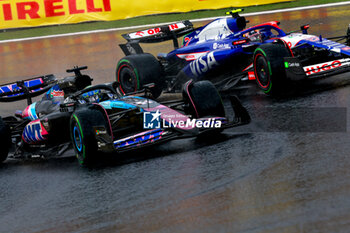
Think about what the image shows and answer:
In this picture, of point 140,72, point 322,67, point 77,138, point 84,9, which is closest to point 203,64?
point 140,72

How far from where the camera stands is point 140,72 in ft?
36.6

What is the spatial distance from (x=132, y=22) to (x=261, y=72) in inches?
447

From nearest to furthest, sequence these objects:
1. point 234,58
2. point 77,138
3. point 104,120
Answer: point 104,120
point 77,138
point 234,58

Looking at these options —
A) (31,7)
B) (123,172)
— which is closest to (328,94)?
(123,172)

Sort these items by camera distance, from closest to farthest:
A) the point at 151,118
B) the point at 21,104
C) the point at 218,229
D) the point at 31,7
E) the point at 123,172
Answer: the point at 218,229 → the point at 123,172 → the point at 151,118 → the point at 21,104 → the point at 31,7

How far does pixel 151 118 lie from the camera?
762 cm

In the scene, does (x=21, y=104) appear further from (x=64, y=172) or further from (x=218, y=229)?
(x=218, y=229)

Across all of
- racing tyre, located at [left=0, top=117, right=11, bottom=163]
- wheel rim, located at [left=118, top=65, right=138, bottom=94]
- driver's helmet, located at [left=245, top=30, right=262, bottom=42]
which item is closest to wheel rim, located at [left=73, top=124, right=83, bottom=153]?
racing tyre, located at [left=0, top=117, right=11, bottom=163]

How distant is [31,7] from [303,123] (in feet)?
49.3

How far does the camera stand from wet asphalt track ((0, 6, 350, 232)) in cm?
526

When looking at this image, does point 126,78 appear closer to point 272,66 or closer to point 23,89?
point 23,89

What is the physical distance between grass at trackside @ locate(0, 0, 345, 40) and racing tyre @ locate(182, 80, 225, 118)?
1197 cm

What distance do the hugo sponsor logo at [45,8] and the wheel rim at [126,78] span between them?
9.91 m

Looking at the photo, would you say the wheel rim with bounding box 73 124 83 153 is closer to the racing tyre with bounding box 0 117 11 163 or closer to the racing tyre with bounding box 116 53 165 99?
the racing tyre with bounding box 0 117 11 163
